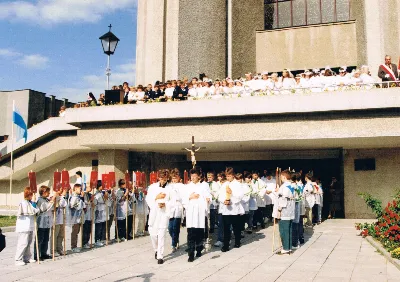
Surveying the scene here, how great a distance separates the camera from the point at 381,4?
19781 millimetres

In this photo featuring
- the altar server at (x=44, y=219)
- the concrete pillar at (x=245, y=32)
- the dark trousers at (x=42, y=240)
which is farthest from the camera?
the concrete pillar at (x=245, y=32)

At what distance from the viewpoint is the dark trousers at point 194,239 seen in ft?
31.7

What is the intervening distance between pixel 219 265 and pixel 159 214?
71.9 inches

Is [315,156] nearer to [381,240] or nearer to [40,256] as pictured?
[381,240]

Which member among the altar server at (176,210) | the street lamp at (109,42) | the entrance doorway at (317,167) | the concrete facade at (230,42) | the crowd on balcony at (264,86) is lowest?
the altar server at (176,210)

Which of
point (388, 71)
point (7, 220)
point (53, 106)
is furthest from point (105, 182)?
point (53, 106)

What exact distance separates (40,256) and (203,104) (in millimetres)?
9050

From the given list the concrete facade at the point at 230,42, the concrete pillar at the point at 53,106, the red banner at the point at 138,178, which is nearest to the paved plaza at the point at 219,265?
the red banner at the point at 138,178

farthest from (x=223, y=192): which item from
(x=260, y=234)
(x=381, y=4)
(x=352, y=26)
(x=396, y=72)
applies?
(x=352, y=26)

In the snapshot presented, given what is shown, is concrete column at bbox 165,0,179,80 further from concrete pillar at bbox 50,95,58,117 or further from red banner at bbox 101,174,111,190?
concrete pillar at bbox 50,95,58,117

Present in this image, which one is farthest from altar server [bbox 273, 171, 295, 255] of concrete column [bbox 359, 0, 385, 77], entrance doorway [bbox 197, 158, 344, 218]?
concrete column [bbox 359, 0, 385, 77]

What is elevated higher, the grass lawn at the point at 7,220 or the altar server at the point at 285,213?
the altar server at the point at 285,213

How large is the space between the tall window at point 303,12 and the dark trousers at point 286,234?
16904 mm

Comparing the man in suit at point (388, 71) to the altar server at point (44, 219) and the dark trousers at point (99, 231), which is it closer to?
the dark trousers at point (99, 231)
